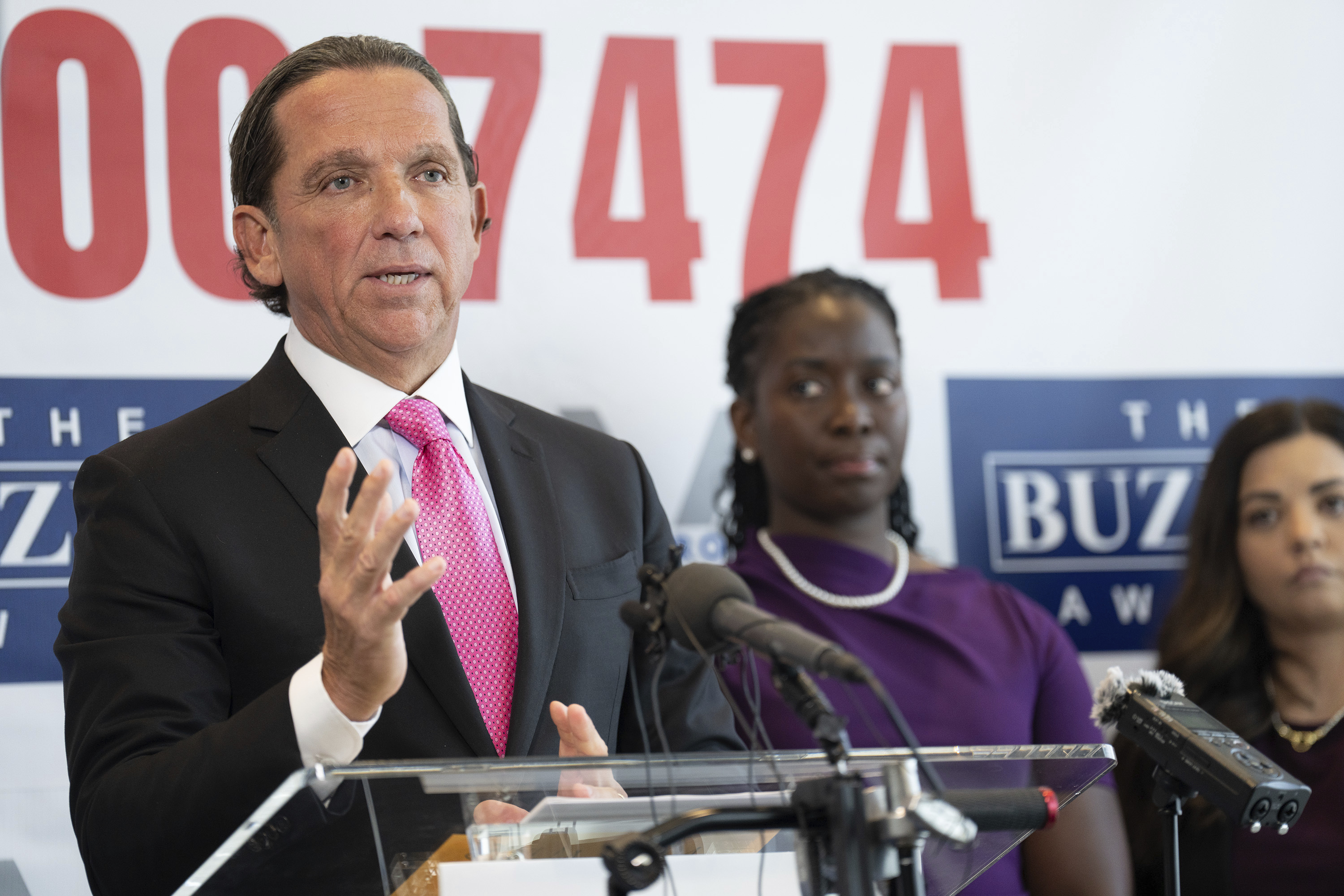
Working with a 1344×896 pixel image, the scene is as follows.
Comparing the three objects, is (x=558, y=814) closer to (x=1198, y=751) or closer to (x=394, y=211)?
(x=1198, y=751)

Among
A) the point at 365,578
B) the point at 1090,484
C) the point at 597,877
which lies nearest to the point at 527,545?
the point at 365,578

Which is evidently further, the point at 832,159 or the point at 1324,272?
the point at 1324,272

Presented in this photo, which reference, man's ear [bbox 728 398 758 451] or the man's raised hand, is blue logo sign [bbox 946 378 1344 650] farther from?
the man's raised hand

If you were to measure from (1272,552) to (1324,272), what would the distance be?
30.5 inches

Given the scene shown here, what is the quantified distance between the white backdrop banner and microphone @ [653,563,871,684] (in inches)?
67.0

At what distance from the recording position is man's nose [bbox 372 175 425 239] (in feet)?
5.35

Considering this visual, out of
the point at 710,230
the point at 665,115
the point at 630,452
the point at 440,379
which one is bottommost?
the point at 630,452

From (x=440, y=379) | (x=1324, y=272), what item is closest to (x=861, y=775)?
(x=440, y=379)

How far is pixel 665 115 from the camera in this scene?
2.81 m

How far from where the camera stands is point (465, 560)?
1.61m

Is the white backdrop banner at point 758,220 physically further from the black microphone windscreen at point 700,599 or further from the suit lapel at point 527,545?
the black microphone windscreen at point 700,599

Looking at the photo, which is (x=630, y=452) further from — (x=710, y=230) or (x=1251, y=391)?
A: (x=1251, y=391)

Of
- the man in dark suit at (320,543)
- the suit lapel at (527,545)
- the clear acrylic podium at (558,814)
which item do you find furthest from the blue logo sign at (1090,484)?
the clear acrylic podium at (558,814)

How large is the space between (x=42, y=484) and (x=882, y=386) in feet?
5.10
